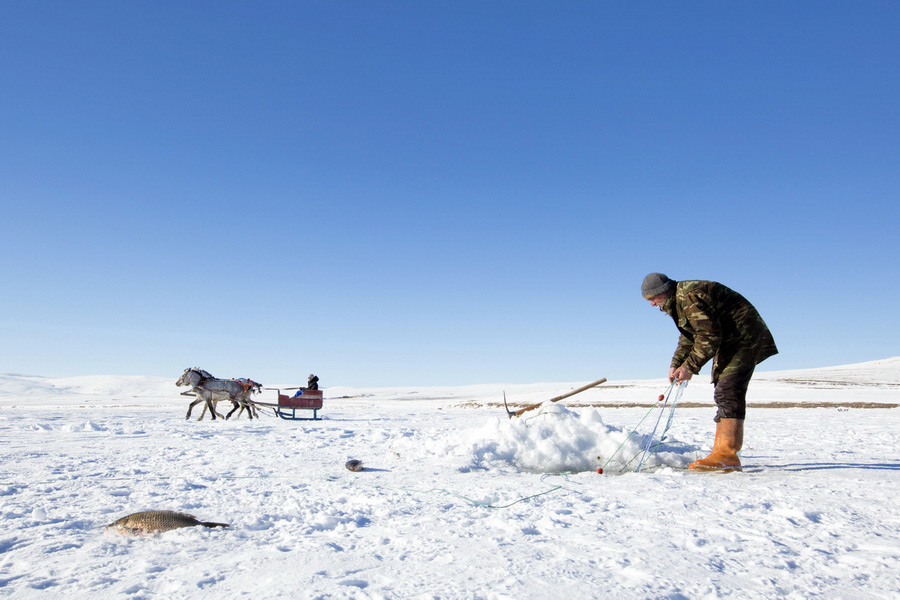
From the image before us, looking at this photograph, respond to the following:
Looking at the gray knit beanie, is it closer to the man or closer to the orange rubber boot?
the man

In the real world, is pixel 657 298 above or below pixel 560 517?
above

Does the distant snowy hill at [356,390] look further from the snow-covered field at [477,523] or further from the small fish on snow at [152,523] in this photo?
the small fish on snow at [152,523]

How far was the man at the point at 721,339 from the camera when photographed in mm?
4805

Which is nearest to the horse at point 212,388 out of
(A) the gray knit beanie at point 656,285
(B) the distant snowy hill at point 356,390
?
(A) the gray knit beanie at point 656,285

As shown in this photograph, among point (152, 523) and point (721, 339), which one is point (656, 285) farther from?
point (152, 523)

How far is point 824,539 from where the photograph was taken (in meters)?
2.72

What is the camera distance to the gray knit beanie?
498 cm

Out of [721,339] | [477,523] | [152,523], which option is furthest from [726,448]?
[152,523]

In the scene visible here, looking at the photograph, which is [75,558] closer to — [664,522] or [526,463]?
[664,522]

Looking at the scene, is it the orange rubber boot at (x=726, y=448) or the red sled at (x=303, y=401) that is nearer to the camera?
the orange rubber boot at (x=726, y=448)

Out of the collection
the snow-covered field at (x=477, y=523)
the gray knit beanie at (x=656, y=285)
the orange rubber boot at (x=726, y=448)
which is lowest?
the snow-covered field at (x=477, y=523)

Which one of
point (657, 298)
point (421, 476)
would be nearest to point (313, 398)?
point (421, 476)

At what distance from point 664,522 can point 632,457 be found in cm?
267

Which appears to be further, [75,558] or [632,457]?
[632,457]
